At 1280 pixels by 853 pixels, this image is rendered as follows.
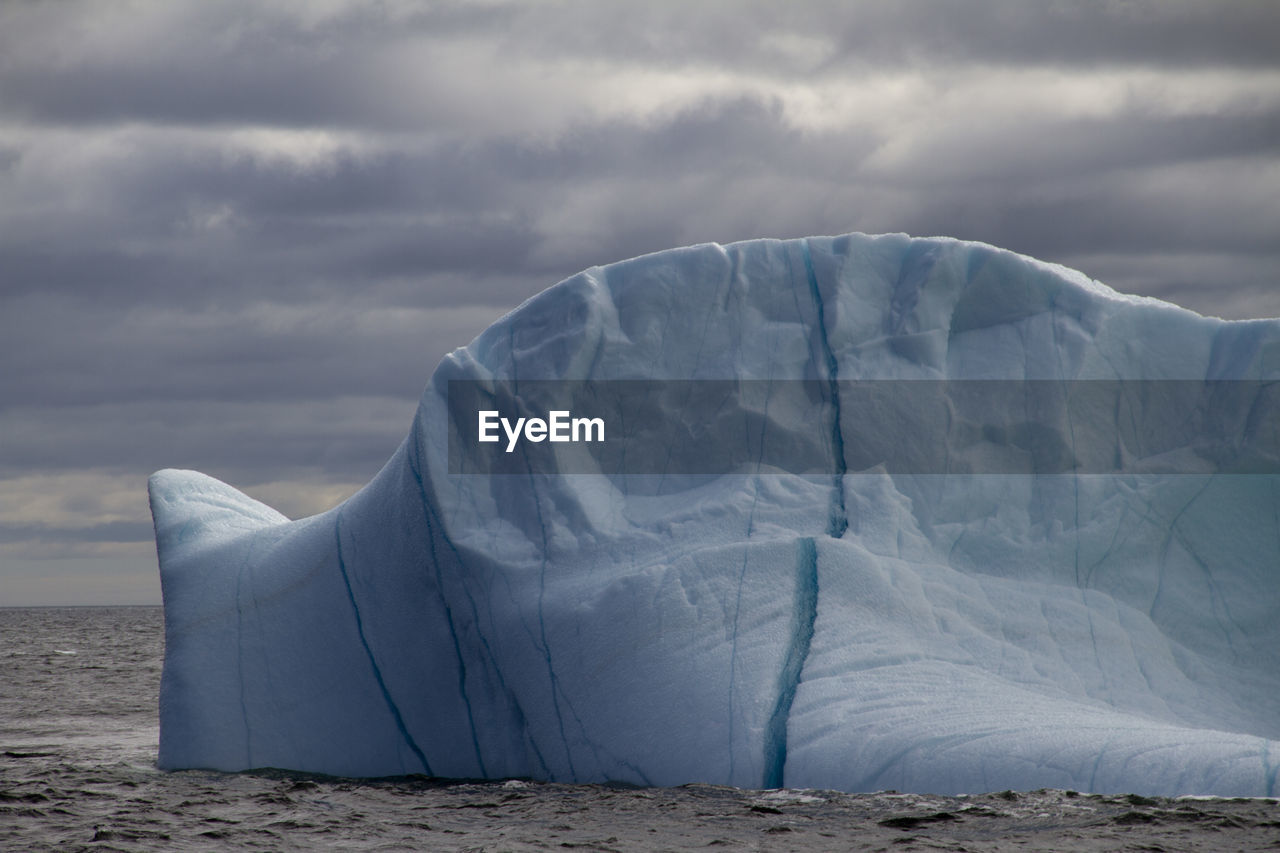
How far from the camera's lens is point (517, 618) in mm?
10047

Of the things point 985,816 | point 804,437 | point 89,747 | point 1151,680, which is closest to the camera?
Answer: point 985,816

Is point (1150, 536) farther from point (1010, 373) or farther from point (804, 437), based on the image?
point (804, 437)

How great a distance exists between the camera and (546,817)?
839cm

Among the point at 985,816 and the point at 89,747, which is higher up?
the point at 985,816

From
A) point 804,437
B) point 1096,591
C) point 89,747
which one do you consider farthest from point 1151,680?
point 89,747

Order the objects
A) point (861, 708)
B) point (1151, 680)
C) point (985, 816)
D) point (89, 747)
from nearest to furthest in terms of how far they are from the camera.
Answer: point (985, 816) < point (861, 708) < point (1151, 680) < point (89, 747)

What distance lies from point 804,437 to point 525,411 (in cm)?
221
